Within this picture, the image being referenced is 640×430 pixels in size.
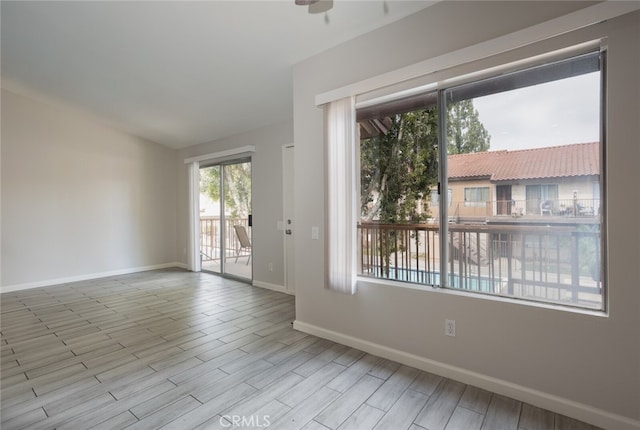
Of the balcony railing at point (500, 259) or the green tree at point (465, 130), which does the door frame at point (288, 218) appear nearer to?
the balcony railing at point (500, 259)

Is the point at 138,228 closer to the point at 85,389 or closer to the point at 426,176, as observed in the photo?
the point at 85,389

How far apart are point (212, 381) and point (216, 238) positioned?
4000 mm

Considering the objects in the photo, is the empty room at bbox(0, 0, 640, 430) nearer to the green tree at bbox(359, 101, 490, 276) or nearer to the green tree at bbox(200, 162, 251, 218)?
the green tree at bbox(359, 101, 490, 276)

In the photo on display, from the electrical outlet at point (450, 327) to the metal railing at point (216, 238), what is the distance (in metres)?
3.70

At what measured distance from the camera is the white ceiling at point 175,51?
2.57 m

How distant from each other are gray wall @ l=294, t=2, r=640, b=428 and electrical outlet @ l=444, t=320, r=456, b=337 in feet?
0.11

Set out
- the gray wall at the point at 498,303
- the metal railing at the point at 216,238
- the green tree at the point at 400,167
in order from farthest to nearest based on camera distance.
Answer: the metal railing at the point at 216,238 < the green tree at the point at 400,167 < the gray wall at the point at 498,303

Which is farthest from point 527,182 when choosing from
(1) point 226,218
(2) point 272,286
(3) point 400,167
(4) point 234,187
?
(1) point 226,218

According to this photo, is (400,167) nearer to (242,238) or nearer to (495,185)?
(495,185)

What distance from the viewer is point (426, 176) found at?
254 cm

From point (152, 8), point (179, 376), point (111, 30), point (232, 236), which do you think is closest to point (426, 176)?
point (179, 376)

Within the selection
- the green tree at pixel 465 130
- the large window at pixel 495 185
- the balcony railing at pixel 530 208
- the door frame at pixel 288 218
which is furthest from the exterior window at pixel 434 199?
the door frame at pixel 288 218

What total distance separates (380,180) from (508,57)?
1284 millimetres

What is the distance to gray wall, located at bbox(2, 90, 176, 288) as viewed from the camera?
188 inches
